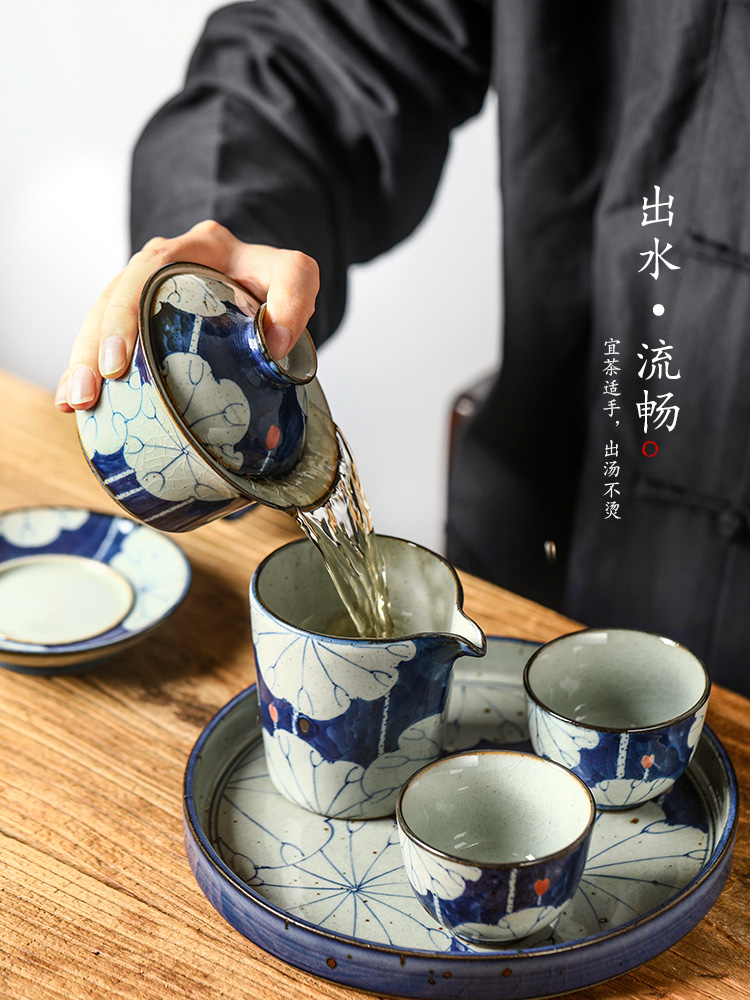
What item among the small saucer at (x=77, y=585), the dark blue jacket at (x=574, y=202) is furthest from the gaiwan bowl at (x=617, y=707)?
the dark blue jacket at (x=574, y=202)

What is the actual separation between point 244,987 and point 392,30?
0.94m

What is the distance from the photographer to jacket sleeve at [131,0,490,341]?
1.01 metres

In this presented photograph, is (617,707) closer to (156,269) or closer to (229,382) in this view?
(229,382)

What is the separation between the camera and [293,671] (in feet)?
1.84

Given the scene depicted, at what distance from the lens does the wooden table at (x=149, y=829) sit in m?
0.50

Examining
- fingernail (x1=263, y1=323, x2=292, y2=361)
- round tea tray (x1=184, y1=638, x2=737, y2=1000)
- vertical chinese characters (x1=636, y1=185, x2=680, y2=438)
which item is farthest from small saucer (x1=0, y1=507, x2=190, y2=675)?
vertical chinese characters (x1=636, y1=185, x2=680, y2=438)

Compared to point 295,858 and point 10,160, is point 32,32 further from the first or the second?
point 295,858

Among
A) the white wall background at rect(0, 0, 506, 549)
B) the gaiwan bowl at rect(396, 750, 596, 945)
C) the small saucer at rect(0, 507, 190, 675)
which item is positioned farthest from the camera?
the white wall background at rect(0, 0, 506, 549)

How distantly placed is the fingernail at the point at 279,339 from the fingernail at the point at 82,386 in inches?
4.3

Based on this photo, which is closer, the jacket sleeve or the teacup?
the teacup

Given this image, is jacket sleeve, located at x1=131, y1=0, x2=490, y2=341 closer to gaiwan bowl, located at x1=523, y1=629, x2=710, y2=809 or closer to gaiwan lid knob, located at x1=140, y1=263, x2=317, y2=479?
gaiwan lid knob, located at x1=140, y1=263, x2=317, y2=479

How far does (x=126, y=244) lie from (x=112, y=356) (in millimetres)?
1775

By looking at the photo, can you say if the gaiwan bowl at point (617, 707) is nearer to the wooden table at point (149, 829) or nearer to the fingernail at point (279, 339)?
the wooden table at point (149, 829)

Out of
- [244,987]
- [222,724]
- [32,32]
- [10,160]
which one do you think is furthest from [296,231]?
[10,160]
